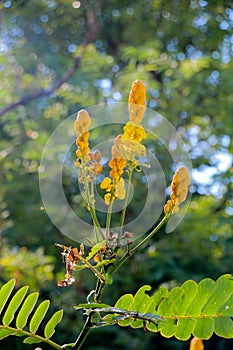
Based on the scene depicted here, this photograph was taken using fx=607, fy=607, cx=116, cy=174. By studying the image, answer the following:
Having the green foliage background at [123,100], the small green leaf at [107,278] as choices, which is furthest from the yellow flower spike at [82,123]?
the green foliage background at [123,100]

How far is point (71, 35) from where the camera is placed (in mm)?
3764

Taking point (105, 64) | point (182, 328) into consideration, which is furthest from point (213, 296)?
point (105, 64)

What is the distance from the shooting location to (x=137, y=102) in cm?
51

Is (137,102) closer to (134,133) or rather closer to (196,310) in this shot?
(134,133)

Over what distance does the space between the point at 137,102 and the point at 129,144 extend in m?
0.04

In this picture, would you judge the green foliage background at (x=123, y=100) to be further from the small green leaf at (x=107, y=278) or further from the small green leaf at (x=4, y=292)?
the small green leaf at (x=107, y=278)

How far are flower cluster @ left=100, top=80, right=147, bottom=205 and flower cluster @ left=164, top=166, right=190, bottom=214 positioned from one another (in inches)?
1.7

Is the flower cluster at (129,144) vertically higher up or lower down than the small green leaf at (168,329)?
higher up

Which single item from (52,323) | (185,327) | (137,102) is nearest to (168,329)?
(185,327)

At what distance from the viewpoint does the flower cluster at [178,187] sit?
20.1 inches

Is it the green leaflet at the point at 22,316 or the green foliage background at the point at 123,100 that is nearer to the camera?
the green leaflet at the point at 22,316

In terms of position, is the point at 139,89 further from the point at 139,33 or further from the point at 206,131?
the point at 139,33

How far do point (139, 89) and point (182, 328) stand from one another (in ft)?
0.75

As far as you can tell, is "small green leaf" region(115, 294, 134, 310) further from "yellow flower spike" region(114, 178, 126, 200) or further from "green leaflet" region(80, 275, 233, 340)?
"yellow flower spike" region(114, 178, 126, 200)
